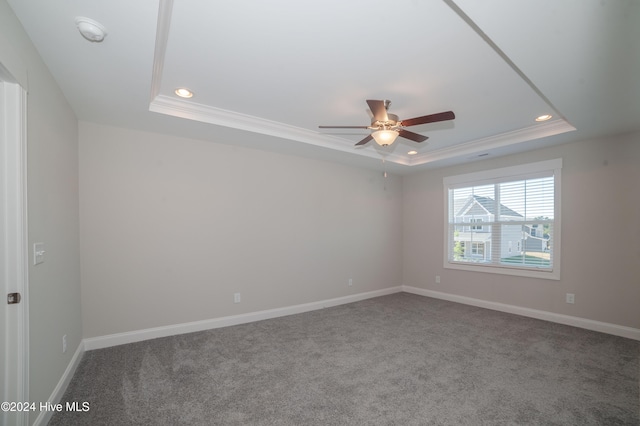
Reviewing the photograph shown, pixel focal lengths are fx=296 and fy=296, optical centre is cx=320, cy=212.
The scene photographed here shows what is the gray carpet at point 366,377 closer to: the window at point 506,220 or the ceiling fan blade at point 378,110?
the window at point 506,220

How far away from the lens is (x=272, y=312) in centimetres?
439

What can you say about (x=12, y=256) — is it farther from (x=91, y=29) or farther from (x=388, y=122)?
(x=388, y=122)

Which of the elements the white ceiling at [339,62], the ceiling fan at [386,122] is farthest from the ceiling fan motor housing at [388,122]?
the white ceiling at [339,62]

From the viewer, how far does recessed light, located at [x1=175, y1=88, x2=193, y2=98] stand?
281 cm

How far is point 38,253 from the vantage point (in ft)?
6.48

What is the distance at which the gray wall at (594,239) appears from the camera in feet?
11.8

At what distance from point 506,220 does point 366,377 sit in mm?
3611

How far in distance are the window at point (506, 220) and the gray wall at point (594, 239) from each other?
5.1 inches

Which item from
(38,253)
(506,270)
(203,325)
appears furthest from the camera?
(506,270)

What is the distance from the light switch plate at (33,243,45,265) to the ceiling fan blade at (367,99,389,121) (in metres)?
2.56

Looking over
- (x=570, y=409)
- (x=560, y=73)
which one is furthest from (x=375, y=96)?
(x=570, y=409)

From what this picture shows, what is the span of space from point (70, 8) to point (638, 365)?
524 cm

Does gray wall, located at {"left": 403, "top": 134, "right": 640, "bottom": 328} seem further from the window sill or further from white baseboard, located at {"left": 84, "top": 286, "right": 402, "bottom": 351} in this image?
white baseboard, located at {"left": 84, "top": 286, "right": 402, "bottom": 351}

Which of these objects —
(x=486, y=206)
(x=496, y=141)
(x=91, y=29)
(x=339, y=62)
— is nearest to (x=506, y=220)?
(x=486, y=206)
